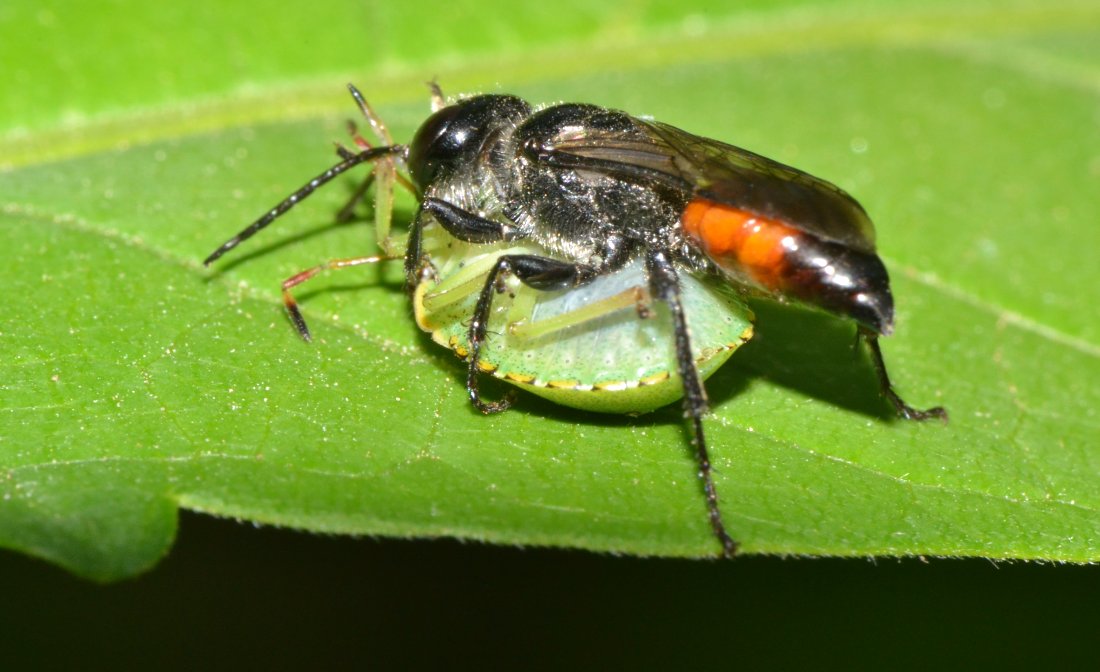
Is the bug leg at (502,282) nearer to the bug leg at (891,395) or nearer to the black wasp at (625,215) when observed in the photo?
the black wasp at (625,215)

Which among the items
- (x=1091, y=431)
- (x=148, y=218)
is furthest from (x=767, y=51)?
(x=148, y=218)

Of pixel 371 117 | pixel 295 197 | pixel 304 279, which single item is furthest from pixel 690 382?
pixel 371 117

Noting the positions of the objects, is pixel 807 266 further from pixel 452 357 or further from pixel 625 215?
pixel 452 357

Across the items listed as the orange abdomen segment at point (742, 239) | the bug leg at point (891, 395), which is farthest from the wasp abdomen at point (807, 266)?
the bug leg at point (891, 395)

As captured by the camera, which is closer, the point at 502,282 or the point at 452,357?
the point at 502,282

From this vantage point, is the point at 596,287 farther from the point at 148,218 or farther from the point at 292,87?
the point at 292,87

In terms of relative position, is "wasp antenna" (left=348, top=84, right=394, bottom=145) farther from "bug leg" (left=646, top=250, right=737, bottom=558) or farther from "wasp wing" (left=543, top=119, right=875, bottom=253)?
"bug leg" (left=646, top=250, right=737, bottom=558)
